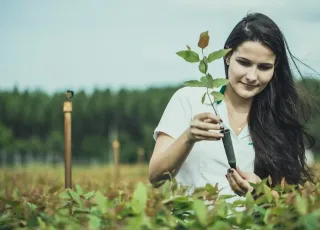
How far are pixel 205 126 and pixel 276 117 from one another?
1170 mm

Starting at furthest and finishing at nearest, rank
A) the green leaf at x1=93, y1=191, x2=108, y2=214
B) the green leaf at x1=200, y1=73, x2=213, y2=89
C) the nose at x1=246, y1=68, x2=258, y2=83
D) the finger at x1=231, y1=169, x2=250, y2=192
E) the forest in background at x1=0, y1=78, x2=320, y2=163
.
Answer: the forest in background at x1=0, y1=78, x2=320, y2=163 → the nose at x1=246, y1=68, x2=258, y2=83 → the finger at x1=231, y1=169, x2=250, y2=192 → the green leaf at x1=200, y1=73, x2=213, y2=89 → the green leaf at x1=93, y1=191, x2=108, y2=214

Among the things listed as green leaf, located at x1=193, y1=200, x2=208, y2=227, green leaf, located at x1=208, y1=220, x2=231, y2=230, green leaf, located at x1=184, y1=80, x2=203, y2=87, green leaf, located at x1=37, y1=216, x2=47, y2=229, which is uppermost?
green leaf, located at x1=184, y1=80, x2=203, y2=87

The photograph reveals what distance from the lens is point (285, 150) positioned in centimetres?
340

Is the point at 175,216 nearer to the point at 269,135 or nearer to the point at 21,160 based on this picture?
the point at 269,135

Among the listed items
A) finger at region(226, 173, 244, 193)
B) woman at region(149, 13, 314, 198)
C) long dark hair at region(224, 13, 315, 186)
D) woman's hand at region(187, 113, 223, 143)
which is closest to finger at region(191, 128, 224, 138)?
woman's hand at region(187, 113, 223, 143)

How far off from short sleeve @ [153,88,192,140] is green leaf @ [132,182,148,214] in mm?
1116

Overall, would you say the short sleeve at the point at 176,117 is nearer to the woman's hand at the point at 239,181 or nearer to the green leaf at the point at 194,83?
the woman's hand at the point at 239,181

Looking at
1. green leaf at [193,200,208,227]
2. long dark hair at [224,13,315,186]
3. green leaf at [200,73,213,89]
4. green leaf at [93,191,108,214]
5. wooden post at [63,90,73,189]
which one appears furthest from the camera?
wooden post at [63,90,73,189]

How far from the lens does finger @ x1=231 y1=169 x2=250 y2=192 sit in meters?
2.68

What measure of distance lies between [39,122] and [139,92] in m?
13.7

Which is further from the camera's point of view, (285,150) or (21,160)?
(21,160)

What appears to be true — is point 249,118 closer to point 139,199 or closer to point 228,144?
point 228,144

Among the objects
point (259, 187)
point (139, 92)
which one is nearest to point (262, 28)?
point (259, 187)

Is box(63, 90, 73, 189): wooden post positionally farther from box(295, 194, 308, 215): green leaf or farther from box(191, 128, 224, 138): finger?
box(295, 194, 308, 215): green leaf
